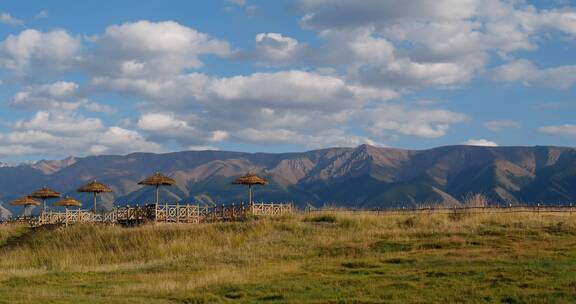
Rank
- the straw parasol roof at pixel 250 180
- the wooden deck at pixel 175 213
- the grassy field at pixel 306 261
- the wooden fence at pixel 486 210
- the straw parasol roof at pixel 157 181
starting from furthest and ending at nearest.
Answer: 1. the straw parasol roof at pixel 250 180
2. the straw parasol roof at pixel 157 181
3. the wooden deck at pixel 175 213
4. the wooden fence at pixel 486 210
5. the grassy field at pixel 306 261

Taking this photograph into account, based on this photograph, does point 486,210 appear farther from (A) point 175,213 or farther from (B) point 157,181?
(B) point 157,181

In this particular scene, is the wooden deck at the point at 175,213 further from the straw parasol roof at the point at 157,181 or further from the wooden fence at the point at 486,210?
the wooden fence at the point at 486,210

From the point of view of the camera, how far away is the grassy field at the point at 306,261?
21688mm

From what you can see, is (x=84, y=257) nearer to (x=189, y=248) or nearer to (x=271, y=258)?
(x=189, y=248)

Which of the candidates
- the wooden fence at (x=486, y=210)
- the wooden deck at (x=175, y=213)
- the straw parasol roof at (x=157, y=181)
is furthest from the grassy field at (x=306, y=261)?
the straw parasol roof at (x=157, y=181)

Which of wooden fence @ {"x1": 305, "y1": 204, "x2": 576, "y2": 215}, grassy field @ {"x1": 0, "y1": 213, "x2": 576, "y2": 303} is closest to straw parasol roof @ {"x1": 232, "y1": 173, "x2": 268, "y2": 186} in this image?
wooden fence @ {"x1": 305, "y1": 204, "x2": 576, "y2": 215}

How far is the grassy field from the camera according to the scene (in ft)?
71.2

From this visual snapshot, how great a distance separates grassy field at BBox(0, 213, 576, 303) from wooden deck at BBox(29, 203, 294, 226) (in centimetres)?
434

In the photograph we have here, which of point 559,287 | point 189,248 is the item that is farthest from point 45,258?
point 559,287

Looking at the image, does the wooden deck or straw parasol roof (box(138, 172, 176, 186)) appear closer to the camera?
the wooden deck

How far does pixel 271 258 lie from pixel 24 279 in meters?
11.7

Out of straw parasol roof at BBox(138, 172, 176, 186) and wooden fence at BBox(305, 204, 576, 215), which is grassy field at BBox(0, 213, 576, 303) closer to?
wooden fence at BBox(305, 204, 576, 215)

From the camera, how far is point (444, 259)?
93.4 feet

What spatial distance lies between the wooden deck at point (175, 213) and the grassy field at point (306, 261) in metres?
4.34
